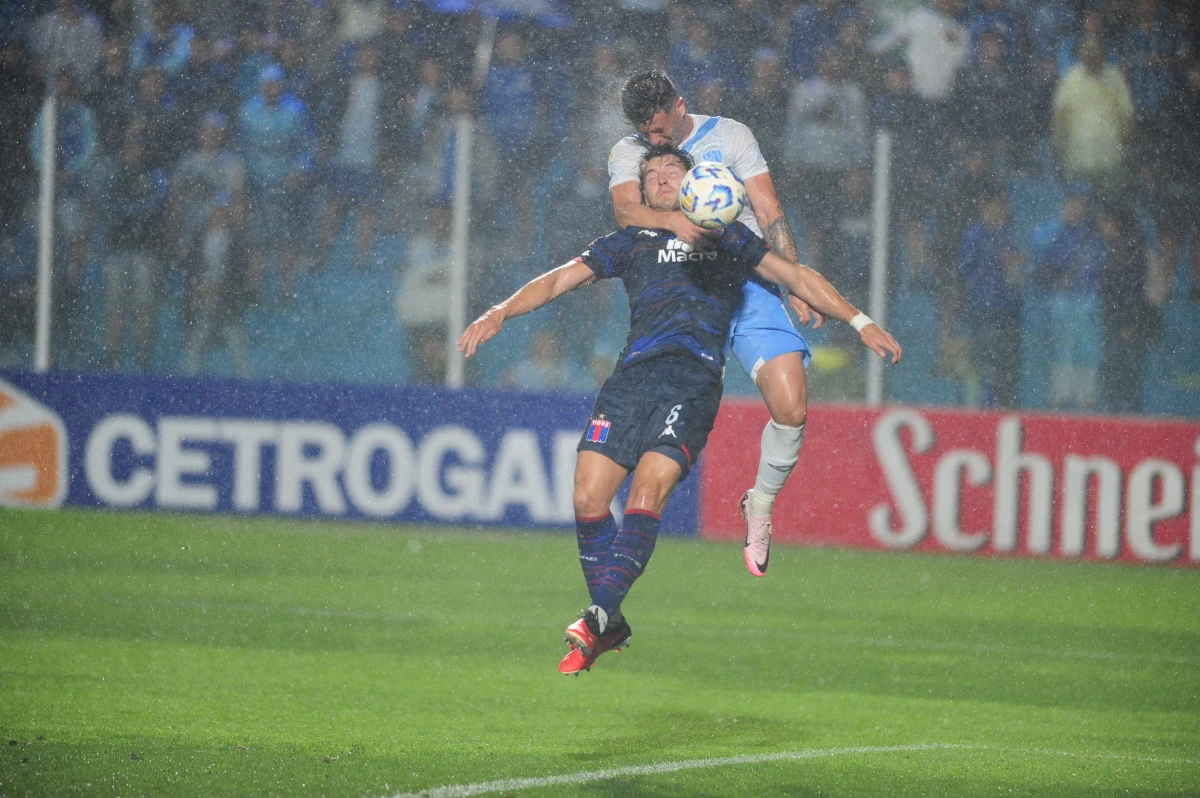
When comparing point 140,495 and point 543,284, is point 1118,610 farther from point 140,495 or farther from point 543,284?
point 140,495

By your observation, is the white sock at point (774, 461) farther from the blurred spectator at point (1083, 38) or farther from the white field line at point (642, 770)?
the blurred spectator at point (1083, 38)

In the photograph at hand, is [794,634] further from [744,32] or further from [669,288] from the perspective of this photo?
[744,32]

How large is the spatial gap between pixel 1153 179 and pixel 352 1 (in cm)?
664

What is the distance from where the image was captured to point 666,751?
22.6 feet

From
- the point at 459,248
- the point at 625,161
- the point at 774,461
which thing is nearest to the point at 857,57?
the point at 459,248

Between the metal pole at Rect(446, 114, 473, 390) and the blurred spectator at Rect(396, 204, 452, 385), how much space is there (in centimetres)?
19

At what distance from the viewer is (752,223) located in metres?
6.81

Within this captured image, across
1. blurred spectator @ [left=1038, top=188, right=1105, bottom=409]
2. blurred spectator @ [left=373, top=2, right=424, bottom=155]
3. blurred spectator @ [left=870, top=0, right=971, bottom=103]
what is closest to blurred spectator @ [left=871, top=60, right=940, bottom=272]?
blurred spectator @ [left=870, top=0, right=971, bottom=103]

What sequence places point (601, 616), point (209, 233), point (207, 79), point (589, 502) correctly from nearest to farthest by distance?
1. point (601, 616)
2. point (589, 502)
3. point (209, 233)
4. point (207, 79)

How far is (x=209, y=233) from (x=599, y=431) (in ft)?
23.7

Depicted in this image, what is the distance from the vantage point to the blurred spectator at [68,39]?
43.4ft

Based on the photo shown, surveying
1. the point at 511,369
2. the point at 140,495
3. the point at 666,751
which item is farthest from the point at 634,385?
the point at 140,495

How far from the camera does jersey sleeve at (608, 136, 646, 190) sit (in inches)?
254

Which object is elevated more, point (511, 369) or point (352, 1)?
point (352, 1)
